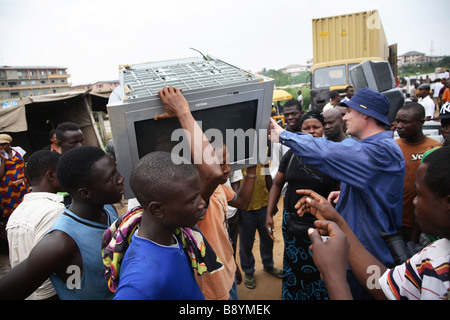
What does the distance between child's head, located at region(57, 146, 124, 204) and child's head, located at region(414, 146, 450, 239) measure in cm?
156

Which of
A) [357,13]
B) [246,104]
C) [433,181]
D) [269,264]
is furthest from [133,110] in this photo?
[357,13]

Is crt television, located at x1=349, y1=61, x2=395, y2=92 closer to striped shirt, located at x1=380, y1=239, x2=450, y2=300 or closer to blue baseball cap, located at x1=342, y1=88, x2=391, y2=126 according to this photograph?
blue baseball cap, located at x1=342, y1=88, x2=391, y2=126

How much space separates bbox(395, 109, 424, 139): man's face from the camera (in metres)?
2.98

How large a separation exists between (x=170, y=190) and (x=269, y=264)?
10.1ft

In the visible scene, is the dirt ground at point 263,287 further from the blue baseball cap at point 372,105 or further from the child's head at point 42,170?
→ the child's head at point 42,170

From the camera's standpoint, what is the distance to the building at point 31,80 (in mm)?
36469

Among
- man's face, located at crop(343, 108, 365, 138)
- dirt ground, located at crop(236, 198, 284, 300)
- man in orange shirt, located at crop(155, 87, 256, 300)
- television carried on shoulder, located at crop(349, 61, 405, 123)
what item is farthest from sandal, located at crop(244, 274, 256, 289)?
television carried on shoulder, located at crop(349, 61, 405, 123)

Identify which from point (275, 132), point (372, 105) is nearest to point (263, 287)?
point (275, 132)

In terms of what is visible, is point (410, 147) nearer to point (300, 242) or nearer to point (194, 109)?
point (300, 242)

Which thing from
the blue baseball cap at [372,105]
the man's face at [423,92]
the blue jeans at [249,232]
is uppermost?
the blue baseball cap at [372,105]

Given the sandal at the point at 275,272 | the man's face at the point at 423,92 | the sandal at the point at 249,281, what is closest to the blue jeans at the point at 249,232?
the sandal at the point at 249,281

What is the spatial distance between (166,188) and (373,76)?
5913 mm

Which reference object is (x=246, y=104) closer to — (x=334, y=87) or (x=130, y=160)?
(x=130, y=160)

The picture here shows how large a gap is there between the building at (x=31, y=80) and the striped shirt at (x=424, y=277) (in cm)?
4262
